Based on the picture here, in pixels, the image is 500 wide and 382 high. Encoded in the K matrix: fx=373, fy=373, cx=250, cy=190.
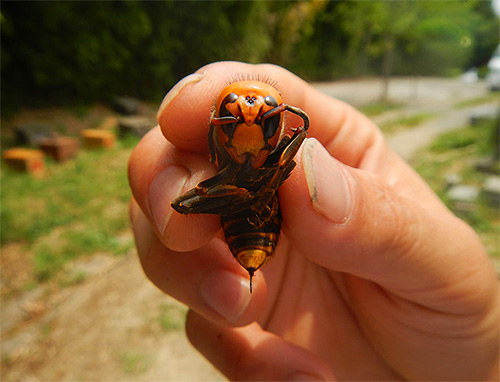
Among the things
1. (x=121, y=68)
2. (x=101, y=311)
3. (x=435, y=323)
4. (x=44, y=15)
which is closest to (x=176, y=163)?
(x=435, y=323)

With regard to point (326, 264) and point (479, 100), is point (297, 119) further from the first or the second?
point (479, 100)

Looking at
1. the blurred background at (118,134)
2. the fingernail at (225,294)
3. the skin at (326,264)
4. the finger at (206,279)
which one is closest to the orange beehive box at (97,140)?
the blurred background at (118,134)

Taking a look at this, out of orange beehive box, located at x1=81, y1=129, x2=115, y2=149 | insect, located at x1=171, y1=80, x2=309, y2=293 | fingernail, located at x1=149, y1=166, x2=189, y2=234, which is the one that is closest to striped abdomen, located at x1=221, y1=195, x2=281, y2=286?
insect, located at x1=171, y1=80, x2=309, y2=293

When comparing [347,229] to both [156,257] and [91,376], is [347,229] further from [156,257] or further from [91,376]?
[91,376]

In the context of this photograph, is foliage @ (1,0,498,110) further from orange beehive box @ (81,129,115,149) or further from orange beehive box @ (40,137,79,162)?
orange beehive box @ (40,137,79,162)

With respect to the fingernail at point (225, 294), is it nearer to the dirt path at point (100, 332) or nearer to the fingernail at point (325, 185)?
the fingernail at point (325, 185)

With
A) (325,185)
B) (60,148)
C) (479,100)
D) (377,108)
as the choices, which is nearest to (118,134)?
(60,148)
